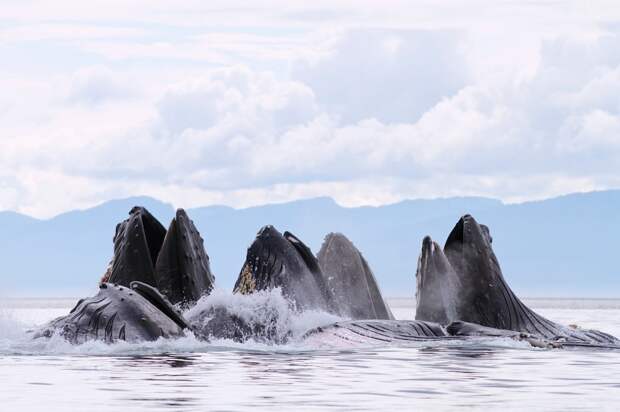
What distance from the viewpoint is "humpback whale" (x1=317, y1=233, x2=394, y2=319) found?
22.9 m

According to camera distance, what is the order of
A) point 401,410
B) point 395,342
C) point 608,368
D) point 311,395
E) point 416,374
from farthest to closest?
point 395,342, point 608,368, point 416,374, point 311,395, point 401,410

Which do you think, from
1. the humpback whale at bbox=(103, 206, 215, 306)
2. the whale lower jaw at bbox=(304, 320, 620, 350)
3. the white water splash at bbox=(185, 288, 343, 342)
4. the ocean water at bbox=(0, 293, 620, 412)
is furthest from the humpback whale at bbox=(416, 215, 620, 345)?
the humpback whale at bbox=(103, 206, 215, 306)

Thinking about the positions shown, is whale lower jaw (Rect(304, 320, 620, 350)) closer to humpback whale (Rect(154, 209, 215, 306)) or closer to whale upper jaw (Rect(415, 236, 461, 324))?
whale upper jaw (Rect(415, 236, 461, 324))

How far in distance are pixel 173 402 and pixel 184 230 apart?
9.80m

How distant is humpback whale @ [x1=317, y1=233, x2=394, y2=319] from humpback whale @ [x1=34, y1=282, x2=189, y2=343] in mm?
3671

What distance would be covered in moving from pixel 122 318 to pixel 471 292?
6223 mm

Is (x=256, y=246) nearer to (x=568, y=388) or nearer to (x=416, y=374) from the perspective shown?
(x=416, y=374)

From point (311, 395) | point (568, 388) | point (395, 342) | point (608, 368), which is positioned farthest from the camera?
point (395, 342)

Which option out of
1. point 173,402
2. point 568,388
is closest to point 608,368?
point 568,388

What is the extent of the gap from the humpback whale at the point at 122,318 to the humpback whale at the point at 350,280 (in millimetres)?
3671

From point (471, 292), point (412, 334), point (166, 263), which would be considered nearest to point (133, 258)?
point (166, 263)

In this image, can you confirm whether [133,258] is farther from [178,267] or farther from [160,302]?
[160,302]

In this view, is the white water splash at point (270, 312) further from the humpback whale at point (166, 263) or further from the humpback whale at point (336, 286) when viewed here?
the humpback whale at point (166, 263)

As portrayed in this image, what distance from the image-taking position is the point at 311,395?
1395 centimetres
